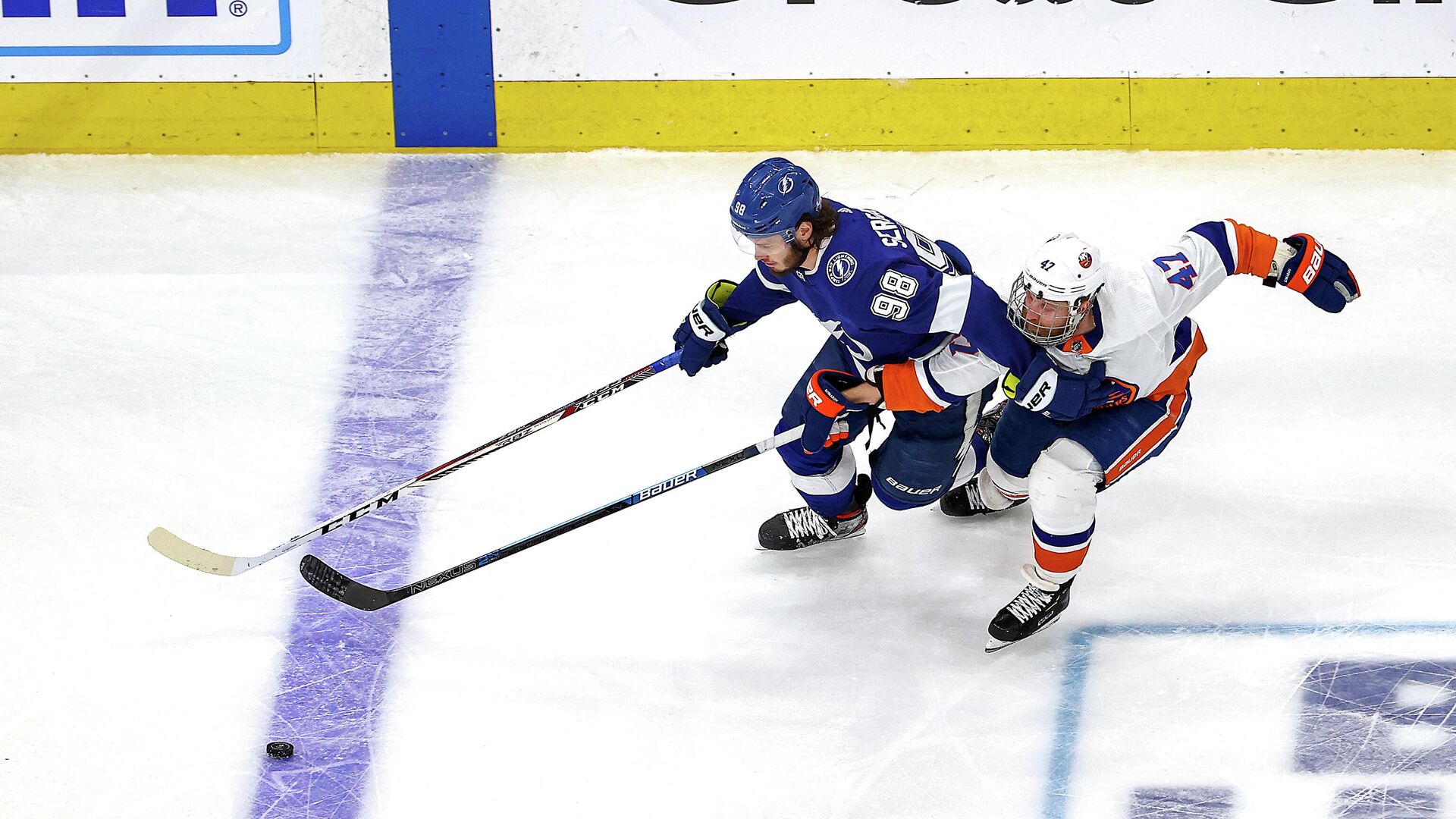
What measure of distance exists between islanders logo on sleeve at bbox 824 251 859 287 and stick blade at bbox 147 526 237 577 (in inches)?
58.9

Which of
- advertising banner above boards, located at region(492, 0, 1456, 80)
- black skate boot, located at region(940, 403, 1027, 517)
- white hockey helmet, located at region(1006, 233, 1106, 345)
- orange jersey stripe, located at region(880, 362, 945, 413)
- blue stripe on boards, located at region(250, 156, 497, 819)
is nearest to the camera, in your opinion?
white hockey helmet, located at region(1006, 233, 1106, 345)

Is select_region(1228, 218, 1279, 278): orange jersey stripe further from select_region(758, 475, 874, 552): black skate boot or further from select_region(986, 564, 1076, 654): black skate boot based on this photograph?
select_region(758, 475, 874, 552): black skate boot

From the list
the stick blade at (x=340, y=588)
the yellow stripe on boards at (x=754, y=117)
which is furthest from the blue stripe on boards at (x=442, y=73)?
the stick blade at (x=340, y=588)

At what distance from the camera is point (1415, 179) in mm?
5031

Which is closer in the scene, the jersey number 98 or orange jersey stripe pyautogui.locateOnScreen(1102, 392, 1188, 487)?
A: the jersey number 98

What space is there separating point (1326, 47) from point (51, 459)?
426 cm

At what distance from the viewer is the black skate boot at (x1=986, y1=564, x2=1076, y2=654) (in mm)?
3242

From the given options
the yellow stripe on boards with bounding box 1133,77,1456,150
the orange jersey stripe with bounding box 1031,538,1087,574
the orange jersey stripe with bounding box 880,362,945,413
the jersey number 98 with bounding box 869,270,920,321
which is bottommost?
the orange jersey stripe with bounding box 1031,538,1087,574

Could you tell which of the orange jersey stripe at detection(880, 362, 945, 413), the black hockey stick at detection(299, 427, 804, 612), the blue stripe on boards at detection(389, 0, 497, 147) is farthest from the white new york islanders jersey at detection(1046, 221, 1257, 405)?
the blue stripe on boards at detection(389, 0, 497, 147)

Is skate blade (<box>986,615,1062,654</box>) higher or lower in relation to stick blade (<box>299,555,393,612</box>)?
lower

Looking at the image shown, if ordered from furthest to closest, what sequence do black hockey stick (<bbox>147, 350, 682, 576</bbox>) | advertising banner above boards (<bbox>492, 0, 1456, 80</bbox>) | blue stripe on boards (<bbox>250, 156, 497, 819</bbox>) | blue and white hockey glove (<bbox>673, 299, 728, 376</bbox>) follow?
advertising banner above boards (<bbox>492, 0, 1456, 80</bbox>) → blue and white hockey glove (<bbox>673, 299, 728, 376</bbox>) → black hockey stick (<bbox>147, 350, 682, 576</bbox>) → blue stripe on boards (<bbox>250, 156, 497, 819</bbox>)

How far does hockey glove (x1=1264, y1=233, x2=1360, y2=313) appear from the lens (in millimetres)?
3154

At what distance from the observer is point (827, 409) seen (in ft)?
10.5

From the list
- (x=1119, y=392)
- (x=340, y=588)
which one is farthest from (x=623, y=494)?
(x=1119, y=392)
